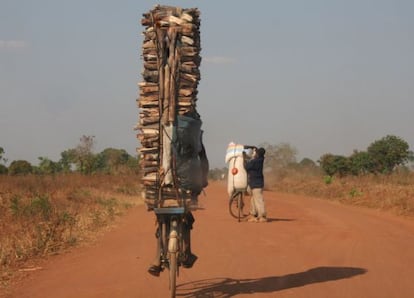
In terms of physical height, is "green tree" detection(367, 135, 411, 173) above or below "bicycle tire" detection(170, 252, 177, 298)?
above

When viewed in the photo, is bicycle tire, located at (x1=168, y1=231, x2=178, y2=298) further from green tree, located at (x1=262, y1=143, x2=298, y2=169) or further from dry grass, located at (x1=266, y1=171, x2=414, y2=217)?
green tree, located at (x1=262, y1=143, x2=298, y2=169)

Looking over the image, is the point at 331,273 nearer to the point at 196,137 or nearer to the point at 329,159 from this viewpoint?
the point at 196,137

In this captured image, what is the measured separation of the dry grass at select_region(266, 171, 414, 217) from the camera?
23173 millimetres

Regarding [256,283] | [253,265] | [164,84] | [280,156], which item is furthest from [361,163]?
[164,84]

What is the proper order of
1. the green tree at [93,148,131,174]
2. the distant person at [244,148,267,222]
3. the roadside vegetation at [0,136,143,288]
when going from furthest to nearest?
the green tree at [93,148,131,174], the distant person at [244,148,267,222], the roadside vegetation at [0,136,143,288]

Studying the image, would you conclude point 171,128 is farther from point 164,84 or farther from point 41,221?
point 41,221

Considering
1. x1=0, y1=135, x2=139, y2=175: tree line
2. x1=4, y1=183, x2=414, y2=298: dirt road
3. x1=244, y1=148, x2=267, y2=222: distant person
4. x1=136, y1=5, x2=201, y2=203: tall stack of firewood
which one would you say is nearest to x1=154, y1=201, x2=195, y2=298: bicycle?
x1=136, y1=5, x2=201, y2=203: tall stack of firewood

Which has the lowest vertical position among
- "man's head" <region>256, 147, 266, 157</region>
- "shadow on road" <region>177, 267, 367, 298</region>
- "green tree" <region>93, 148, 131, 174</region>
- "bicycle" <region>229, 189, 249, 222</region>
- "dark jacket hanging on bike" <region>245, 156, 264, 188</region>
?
"shadow on road" <region>177, 267, 367, 298</region>

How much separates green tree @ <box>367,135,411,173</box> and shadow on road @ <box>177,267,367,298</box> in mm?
43358

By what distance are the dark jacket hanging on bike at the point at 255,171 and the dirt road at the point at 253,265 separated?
2031 millimetres

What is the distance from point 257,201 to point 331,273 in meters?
8.77

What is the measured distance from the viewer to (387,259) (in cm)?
1091

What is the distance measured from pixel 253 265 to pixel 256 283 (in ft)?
4.62

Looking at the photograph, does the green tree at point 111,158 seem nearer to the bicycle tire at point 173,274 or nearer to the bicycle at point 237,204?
the bicycle at point 237,204
